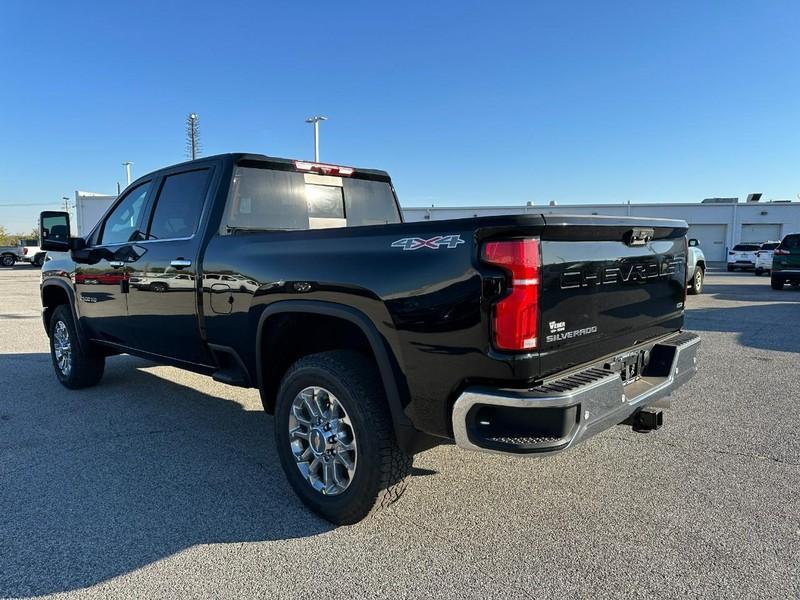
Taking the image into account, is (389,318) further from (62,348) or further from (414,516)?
(62,348)

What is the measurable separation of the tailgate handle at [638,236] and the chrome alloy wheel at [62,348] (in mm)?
5303

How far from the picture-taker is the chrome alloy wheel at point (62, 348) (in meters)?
5.78

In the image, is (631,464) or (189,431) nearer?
(631,464)

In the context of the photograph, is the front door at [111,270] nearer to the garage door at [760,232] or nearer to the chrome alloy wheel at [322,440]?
the chrome alloy wheel at [322,440]

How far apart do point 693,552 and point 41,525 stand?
337cm

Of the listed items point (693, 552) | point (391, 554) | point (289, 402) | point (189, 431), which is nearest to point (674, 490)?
point (693, 552)

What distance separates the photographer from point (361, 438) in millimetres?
2855

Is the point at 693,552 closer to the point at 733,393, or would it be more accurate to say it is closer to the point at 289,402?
the point at 289,402

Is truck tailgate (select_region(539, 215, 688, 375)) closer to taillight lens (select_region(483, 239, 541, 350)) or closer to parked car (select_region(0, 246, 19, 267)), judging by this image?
taillight lens (select_region(483, 239, 541, 350))

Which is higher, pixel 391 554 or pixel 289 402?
pixel 289 402

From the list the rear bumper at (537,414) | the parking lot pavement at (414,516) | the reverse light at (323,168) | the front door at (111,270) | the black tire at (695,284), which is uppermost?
the reverse light at (323,168)

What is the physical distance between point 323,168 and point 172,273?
1.44m

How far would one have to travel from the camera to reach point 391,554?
110 inches

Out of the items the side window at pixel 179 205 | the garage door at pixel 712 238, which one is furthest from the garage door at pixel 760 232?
the side window at pixel 179 205
